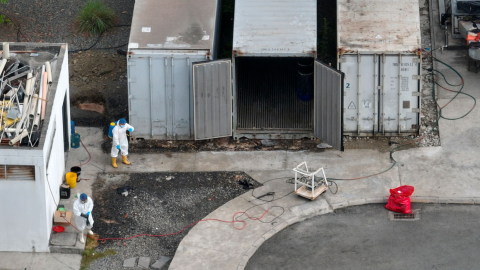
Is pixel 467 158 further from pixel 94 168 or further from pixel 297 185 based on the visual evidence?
pixel 94 168

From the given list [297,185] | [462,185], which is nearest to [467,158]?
[462,185]

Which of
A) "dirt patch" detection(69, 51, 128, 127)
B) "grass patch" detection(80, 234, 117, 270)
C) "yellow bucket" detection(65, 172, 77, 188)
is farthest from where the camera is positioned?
"dirt patch" detection(69, 51, 128, 127)

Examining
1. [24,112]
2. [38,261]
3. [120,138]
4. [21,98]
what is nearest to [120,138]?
[120,138]

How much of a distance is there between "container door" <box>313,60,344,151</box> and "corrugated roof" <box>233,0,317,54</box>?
77cm

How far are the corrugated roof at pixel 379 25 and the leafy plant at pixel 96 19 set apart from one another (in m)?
7.37

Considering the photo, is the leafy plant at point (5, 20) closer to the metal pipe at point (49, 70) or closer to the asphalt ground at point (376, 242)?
the metal pipe at point (49, 70)

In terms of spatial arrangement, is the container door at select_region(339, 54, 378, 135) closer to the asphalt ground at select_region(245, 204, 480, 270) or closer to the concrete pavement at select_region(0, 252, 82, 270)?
the asphalt ground at select_region(245, 204, 480, 270)

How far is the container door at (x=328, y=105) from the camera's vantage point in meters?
21.6

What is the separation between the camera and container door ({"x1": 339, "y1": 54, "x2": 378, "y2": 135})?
22234 millimetres

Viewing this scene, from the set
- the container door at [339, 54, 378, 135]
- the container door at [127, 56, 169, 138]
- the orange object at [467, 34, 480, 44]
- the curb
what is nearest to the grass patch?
the curb

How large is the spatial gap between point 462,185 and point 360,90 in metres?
3.58

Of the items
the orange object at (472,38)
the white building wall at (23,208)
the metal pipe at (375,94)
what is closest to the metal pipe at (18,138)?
the white building wall at (23,208)

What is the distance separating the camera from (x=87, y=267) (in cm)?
1862

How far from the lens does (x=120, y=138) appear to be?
21500 millimetres
